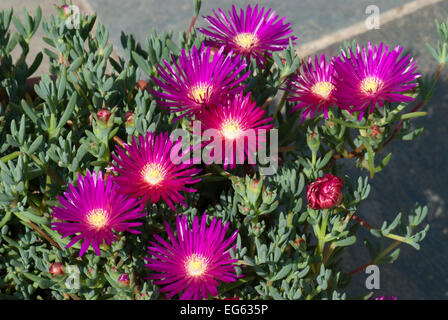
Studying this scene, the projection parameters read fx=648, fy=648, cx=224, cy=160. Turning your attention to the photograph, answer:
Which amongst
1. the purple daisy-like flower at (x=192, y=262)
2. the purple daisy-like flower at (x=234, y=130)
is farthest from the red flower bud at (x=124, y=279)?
the purple daisy-like flower at (x=234, y=130)

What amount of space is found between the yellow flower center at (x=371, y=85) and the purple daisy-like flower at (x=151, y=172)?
0.79ft

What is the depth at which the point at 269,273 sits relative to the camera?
0.73 m

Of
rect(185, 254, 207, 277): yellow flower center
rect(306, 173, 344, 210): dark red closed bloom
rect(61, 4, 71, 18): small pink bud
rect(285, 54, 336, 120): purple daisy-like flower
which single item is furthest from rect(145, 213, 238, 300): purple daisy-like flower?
rect(61, 4, 71, 18): small pink bud

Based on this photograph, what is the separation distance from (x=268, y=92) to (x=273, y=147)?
10 cm

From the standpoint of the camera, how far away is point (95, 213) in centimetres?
67

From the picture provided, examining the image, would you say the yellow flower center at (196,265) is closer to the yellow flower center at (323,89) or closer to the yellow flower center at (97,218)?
the yellow flower center at (97,218)

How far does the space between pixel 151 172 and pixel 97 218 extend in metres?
0.07

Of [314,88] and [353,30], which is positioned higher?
[353,30]

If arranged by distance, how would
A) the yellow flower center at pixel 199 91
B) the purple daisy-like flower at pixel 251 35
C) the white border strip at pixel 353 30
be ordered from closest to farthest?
the yellow flower center at pixel 199 91
the purple daisy-like flower at pixel 251 35
the white border strip at pixel 353 30

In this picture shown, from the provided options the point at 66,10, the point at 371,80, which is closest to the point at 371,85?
the point at 371,80

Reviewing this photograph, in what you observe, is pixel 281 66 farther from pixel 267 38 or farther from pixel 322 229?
pixel 322 229

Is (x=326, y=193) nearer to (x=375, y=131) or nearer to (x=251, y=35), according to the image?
(x=375, y=131)

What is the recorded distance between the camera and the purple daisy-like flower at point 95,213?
2.15ft

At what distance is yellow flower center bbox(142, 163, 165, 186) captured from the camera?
0.68 meters
